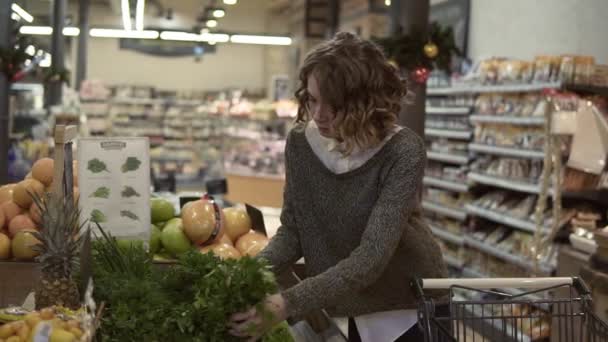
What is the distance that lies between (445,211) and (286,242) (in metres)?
6.06

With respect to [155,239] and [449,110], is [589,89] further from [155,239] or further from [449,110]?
[155,239]

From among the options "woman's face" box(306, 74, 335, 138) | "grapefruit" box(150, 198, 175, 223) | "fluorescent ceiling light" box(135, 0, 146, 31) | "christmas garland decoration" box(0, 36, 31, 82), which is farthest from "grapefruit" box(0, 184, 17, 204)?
"fluorescent ceiling light" box(135, 0, 146, 31)

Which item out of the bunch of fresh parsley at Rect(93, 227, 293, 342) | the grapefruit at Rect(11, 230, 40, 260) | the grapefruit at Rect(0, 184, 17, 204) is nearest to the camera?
the bunch of fresh parsley at Rect(93, 227, 293, 342)

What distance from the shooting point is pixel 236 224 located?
10.9 ft

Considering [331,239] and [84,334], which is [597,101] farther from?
[84,334]

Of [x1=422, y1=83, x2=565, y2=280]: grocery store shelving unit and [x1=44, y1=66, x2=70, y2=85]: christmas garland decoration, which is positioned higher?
[x1=44, y1=66, x2=70, y2=85]: christmas garland decoration

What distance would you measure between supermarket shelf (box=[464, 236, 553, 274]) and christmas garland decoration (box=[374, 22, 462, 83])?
1590mm

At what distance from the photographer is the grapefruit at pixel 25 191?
2.99 metres

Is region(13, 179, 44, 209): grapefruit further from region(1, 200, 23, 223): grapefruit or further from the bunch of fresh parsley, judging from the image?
the bunch of fresh parsley

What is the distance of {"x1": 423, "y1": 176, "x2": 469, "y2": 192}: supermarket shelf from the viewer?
786 centimetres

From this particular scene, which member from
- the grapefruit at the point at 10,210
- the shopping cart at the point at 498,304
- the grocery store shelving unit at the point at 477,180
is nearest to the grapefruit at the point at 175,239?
the grapefruit at the point at 10,210

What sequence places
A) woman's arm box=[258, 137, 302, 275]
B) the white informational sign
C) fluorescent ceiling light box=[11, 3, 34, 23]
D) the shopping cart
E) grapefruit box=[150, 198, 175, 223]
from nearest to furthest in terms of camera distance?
the shopping cart → woman's arm box=[258, 137, 302, 275] → the white informational sign → grapefruit box=[150, 198, 175, 223] → fluorescent ceiling light box=[11, 3, 34, 23]

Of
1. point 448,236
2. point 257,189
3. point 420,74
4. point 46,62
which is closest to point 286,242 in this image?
point 420,74

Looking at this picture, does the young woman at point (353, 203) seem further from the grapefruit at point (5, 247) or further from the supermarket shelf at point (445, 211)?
the supermarket shelf at point (445, 211)
